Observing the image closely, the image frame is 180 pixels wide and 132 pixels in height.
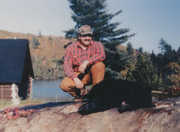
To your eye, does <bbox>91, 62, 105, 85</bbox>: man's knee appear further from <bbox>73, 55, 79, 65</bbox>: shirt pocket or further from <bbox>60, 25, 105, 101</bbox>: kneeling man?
<bbox>73, 55, 79, 65</bbox>: shirt pocket

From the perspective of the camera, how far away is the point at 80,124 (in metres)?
3.10

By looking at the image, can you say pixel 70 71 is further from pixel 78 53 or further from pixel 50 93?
pixel 50 93

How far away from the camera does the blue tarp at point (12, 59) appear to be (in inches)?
784

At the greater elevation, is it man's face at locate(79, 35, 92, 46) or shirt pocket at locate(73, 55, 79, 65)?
man's face at locate(79, 35, 92, 46)

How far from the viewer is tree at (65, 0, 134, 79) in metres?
23.0

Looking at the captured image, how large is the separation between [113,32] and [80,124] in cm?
2149

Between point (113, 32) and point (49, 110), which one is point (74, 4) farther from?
point (49, 110)

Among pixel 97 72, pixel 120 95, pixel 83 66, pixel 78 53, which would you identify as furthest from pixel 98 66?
pixel 120 95

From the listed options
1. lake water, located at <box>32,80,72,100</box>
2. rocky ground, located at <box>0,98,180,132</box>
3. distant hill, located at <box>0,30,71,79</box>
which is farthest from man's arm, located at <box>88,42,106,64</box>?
distant hill, located at <box>0,30,71,79</box>

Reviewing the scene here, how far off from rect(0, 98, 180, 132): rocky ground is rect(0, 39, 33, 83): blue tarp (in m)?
16.5

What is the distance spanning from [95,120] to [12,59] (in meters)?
20.7

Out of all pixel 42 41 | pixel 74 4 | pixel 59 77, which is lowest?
pixel 59 77

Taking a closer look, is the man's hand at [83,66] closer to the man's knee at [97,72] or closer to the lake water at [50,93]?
the man's knee at [97,72]

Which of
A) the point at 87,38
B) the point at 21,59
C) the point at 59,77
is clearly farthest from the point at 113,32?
the point at 59,77
